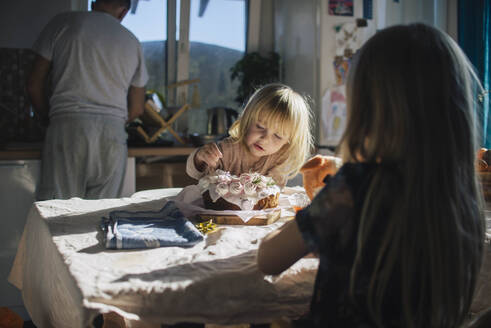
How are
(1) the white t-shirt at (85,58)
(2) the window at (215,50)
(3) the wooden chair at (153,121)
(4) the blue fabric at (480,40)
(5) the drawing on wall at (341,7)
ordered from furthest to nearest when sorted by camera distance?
(2) the window at (215,50), (5) the drawing on wall at (341,7), (3) the wooden chair at (153,121), (4) the blue fabric at (480,40), (1) the white t-shirt at (85,58)

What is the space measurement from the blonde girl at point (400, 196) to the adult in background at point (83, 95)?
5.05ft

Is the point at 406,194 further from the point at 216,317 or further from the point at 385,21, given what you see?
the point at 385,21

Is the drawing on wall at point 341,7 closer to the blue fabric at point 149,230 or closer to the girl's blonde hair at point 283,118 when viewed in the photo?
the girl's blonde hair at point 283,118

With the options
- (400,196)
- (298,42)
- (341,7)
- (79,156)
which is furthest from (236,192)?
(298,42)

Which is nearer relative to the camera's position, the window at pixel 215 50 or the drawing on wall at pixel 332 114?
the drawing on wall at pixel 332 114

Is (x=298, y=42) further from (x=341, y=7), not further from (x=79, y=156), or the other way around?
(x=79, y=156)

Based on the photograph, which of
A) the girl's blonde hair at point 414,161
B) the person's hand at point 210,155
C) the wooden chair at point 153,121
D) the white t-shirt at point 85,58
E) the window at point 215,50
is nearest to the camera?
the girl's blonde hair at point 414,161

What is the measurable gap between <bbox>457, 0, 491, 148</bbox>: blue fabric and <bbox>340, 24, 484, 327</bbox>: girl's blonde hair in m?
1.85

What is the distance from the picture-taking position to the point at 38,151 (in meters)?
2.02

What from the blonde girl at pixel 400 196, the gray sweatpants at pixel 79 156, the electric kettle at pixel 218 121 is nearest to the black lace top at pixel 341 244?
the blonde girl at pixel 400 196

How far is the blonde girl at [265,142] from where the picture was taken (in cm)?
126

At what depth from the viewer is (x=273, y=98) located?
4.16 feet

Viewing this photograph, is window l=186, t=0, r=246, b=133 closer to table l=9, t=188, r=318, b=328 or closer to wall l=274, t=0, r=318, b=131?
wall l=274, t=0, r=318, b=131

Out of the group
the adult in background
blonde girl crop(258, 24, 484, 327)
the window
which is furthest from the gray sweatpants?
blonde girl crop(258, 24, 484, 327)
